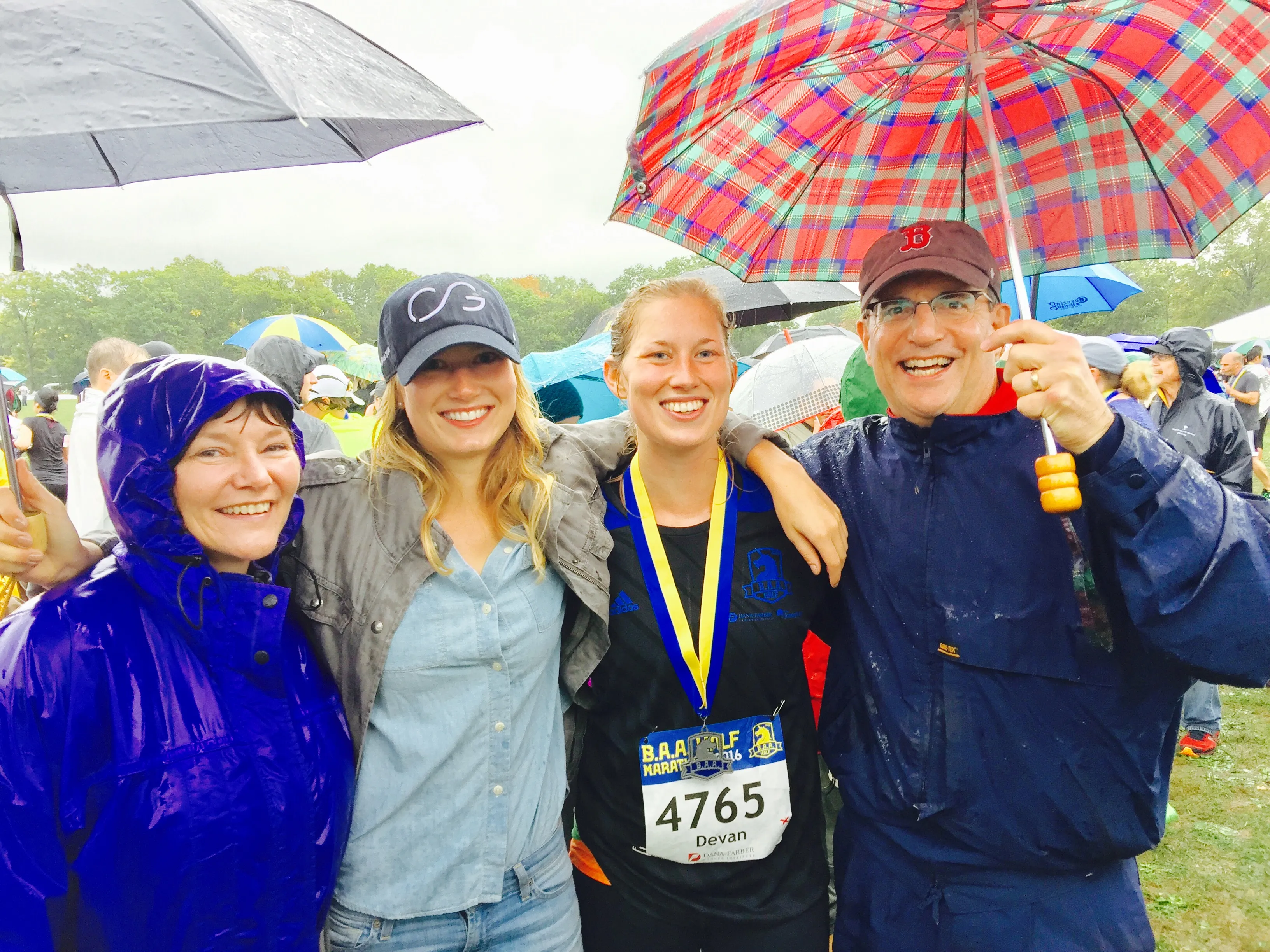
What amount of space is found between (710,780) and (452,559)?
0.97 m

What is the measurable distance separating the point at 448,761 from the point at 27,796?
2.74 feet

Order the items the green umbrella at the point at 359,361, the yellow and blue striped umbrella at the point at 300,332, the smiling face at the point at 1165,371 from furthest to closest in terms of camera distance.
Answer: the yellow and blue striped umbrella at the point at 300,332, the green umbrella at the point at 359,361, the smiling face at the point at 1165,371

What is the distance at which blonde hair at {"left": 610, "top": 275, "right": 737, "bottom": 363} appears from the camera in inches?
91.4

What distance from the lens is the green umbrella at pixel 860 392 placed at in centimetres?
350

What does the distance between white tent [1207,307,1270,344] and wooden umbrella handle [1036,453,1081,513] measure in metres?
21.2

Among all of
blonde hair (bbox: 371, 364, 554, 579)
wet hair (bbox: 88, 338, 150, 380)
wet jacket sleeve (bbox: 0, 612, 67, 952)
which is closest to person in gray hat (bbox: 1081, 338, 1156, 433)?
blonde hair (bbox: 371, 364, 554, 579)

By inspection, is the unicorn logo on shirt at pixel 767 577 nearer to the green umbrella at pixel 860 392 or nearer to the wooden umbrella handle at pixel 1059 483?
the wooden umbrella handle at pixel 1059 483

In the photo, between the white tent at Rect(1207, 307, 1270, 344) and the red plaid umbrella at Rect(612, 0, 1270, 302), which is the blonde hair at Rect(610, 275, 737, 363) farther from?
the white tent at Rect(1207, 307, 1270, 344)

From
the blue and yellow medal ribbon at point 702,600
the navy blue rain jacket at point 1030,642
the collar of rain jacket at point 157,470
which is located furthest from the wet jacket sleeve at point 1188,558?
the collar of rain jacket at point 157,470

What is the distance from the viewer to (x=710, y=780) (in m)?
2.08

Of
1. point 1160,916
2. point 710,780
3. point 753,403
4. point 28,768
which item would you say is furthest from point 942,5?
point 1160,916

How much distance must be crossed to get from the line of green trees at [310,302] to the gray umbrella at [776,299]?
705 centimetres

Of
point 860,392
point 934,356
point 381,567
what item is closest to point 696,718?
point 381,567

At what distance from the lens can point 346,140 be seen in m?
1.90
